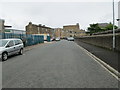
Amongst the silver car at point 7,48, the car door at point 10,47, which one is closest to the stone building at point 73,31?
the silver car at point 7,48

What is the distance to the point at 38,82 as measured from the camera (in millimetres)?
5301

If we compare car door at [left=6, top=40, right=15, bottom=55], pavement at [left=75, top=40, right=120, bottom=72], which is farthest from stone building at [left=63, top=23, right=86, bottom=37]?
car door at [left=6, top=40, right=15, bottom=55]

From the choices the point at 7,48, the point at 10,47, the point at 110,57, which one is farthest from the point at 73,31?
the point at 110,57

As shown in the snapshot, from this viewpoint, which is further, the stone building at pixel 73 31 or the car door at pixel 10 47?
the stone building at pixel 73 31

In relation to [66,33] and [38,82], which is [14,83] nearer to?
[38,82]

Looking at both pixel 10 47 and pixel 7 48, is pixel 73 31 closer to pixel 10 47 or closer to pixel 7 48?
pixel 10 47

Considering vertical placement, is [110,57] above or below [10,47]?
below

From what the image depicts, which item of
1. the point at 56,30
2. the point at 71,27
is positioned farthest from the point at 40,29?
the point at 71,27

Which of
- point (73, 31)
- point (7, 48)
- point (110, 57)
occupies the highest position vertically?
point (73, 31)

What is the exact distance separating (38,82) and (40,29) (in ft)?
300

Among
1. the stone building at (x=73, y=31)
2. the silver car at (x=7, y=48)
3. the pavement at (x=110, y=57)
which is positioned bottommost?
the pavement at (x=110, y=57)

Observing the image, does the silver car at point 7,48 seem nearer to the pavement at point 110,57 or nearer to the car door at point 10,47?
the car door at point 10,47

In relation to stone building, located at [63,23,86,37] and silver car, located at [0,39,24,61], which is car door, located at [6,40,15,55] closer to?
silver car, located at [0,39,24,61]

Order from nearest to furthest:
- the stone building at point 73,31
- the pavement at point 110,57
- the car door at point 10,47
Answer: the pavement at point 110,57 → the car door at point 10,47 → the stone building at point 73,31
